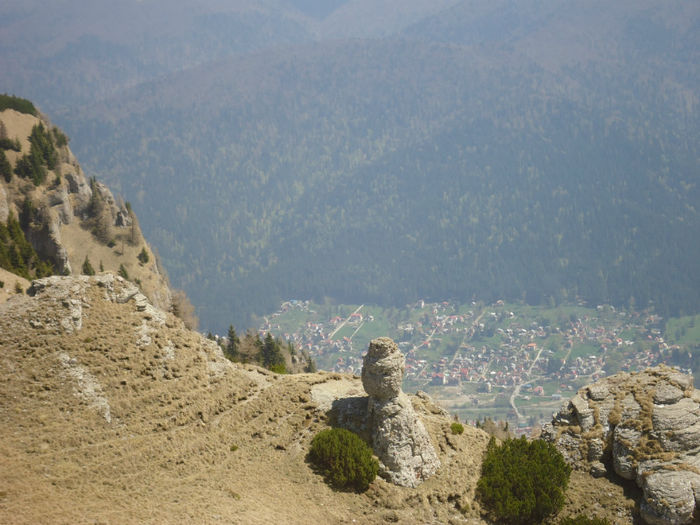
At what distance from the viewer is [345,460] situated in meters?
42.8

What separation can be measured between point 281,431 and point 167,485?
32.8 feet

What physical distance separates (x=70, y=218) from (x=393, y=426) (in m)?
116

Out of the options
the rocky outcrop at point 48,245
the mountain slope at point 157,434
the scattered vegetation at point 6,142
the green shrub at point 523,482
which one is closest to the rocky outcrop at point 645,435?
the mountain slope at point 157,434

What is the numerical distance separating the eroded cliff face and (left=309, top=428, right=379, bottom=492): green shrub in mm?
85288

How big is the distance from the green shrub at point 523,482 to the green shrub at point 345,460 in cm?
939

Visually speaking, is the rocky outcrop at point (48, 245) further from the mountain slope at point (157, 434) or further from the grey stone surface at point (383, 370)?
the grey stone surface at point (383, 370)

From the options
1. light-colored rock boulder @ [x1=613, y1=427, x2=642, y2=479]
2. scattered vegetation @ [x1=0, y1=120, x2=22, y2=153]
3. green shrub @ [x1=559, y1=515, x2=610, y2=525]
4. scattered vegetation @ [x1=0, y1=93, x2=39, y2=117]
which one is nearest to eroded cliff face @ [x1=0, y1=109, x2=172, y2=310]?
scattered vegetation @ [x1=0, y1=120, x2=22, y2=153]

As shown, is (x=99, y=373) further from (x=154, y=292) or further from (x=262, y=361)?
(x=154, y=292)

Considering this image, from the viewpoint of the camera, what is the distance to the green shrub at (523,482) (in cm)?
4428

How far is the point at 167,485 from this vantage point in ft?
127

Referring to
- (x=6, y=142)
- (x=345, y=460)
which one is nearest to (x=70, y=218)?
(x=6, y=142)

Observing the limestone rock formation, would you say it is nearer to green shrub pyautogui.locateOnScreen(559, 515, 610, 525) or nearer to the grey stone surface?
the grey stone surface

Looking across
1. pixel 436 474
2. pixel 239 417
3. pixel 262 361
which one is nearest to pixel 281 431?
pixel 239 417

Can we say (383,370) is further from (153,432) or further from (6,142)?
(6,142)
